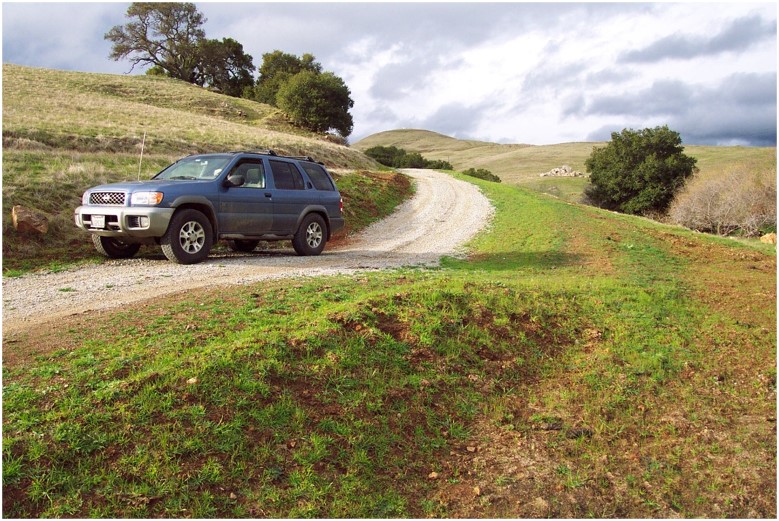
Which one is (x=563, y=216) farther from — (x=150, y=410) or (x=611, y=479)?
(x=150, y=410)

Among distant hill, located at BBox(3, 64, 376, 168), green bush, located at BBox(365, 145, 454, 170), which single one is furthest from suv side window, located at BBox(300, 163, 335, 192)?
green bush, located at BBox(365, 145, 454, 170)

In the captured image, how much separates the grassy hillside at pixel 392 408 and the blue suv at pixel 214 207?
2.73 metres

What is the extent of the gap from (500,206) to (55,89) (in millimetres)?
38664

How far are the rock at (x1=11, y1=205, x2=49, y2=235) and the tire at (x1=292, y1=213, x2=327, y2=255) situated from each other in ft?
16.0

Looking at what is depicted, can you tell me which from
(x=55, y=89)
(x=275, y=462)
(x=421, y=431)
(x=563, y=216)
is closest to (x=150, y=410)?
(x=275, y=462)

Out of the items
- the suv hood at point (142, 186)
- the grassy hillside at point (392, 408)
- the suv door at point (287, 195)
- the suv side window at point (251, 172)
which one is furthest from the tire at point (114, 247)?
the grassy hillside at point (392, 408)

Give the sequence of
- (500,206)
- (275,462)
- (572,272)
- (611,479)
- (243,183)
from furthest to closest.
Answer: (500,206)
(572,272)
(243,183)
(611,479)
(275,462)

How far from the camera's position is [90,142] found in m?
24.3

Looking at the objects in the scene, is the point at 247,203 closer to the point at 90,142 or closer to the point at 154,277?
the point at 154,277

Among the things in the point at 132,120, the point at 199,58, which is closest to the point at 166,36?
the point at 199,58

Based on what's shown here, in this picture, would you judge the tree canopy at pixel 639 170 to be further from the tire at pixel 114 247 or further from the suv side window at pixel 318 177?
the tire at pixel 114 247

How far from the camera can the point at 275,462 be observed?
14.4 feet

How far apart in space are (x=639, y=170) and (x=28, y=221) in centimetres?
4507

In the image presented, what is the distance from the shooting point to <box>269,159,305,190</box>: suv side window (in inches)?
480
